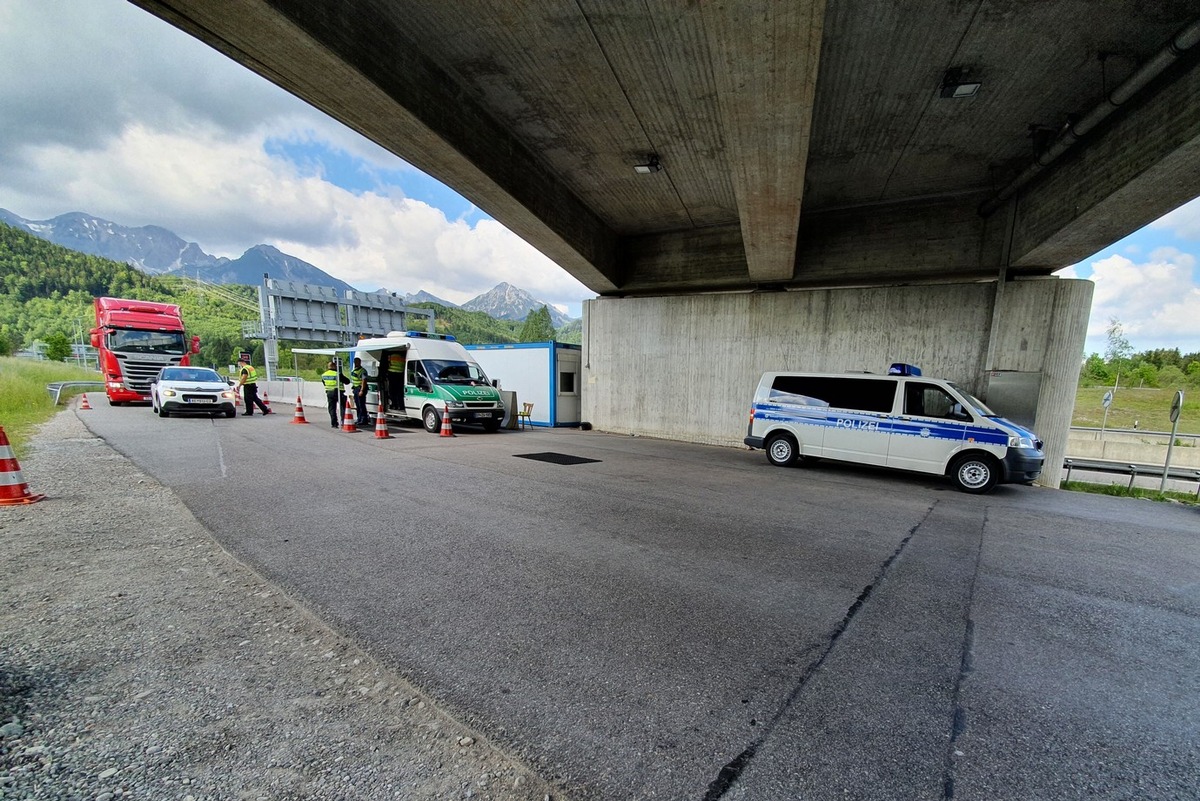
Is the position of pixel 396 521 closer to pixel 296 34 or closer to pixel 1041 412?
pixel 296 34

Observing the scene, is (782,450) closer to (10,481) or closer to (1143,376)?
(10,481)

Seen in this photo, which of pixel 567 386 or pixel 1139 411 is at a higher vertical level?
pixel 567 386

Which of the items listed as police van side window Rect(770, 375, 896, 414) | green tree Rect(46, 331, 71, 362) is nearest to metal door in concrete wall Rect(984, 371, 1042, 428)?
police van side window Rect(770, 375, 896, 414)

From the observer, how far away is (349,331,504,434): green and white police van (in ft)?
41.1

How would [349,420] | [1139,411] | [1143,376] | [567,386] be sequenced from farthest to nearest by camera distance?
[1143,376], [1139,411], [567,386], [349,420]

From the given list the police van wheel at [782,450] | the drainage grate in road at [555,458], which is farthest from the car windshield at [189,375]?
the police van wheel at [782,450]

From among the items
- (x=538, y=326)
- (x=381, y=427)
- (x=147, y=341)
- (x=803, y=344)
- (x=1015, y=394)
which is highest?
(x=538, y=326)

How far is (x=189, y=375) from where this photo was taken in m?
13.9

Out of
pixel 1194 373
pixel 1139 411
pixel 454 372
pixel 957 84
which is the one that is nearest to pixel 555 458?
pixel 454 372

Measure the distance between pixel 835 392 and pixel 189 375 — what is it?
18407mm

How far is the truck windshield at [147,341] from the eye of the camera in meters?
16.1

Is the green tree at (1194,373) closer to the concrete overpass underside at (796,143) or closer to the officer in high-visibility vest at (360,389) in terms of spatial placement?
the concrete overpass underside at (796,143)

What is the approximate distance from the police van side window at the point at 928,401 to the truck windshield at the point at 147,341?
24.4 m

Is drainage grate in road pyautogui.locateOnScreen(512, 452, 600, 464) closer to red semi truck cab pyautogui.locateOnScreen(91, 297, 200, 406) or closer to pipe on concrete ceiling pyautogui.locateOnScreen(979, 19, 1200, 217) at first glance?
pipe on concrete ceiling pyautogui.locateOnScreen(979, 19, 1200, 217)
